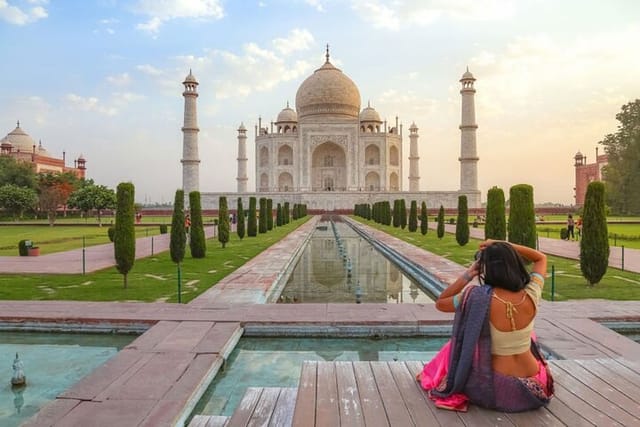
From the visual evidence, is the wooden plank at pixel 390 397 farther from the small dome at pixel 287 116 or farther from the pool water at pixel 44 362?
the small dome at pixel 287 116

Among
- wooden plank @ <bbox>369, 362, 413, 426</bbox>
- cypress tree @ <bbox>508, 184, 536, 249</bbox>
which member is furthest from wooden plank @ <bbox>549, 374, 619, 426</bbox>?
cypress tree @ <bbox>508, 184, 536, 249</bbox>

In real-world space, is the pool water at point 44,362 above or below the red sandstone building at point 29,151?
below

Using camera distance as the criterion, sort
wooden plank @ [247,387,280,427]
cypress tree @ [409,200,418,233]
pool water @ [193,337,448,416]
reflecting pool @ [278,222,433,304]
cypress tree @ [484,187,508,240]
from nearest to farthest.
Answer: wooden plank @ [247,387,280,427] → pool water @ [193,337,448,416] → reflecting pool @ [278,222,433,304] → cypress tree @ [484,187,508,240] → cypress tree @ [409,200,418,233]

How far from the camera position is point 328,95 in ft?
129

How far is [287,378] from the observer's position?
10.0ft

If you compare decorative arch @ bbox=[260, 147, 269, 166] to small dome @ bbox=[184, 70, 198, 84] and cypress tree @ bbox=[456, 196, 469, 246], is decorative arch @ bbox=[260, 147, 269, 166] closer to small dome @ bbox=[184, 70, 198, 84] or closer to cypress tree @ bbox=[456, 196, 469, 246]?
small dome @ bbox=[184, 70, 198, 84]

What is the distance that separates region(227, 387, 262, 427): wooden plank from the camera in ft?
6.22

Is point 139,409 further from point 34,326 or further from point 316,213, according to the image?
point 316,213

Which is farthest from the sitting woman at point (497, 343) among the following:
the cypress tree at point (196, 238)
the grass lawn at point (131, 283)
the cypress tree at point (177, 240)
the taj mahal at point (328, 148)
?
the taj mahal at point (328, 148)

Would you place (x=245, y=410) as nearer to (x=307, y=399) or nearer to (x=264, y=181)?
(x=307, y=399)

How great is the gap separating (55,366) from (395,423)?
101 inches

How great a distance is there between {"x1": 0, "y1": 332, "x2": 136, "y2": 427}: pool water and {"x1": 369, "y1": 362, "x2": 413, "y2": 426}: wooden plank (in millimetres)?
1766

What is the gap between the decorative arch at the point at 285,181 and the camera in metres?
39.9

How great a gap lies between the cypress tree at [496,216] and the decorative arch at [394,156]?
32.2 m
